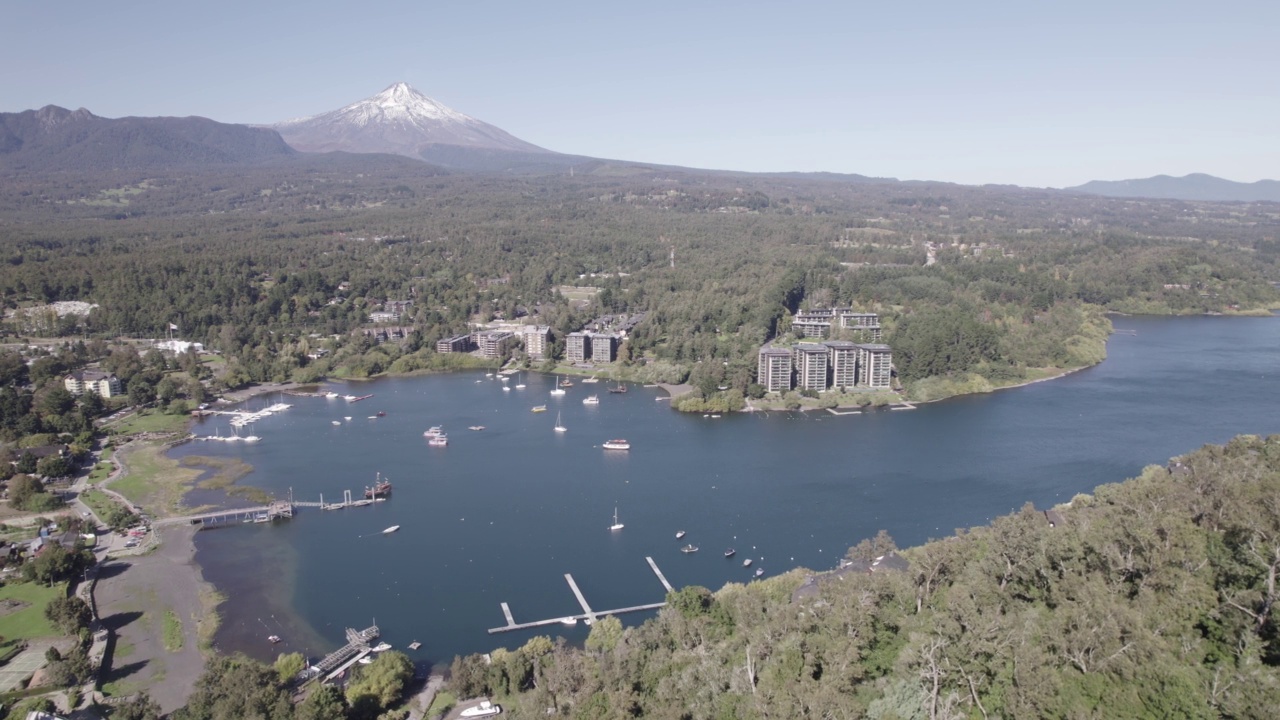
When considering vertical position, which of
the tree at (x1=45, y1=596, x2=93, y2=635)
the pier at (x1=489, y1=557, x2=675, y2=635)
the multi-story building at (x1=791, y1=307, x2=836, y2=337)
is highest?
the multi-story building at (x1=791, y1=307, x2=836, y2=337)

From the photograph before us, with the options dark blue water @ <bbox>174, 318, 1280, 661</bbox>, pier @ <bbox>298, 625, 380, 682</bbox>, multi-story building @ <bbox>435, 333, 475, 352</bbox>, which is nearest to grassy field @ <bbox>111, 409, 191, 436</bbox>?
dark blue water @ <bbox>174, 318, 1280, 661</bbox>

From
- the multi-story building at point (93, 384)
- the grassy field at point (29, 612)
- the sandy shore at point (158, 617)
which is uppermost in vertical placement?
the multi-story building at point (93, 384)

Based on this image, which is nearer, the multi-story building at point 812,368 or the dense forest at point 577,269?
the multi-story building at point 812,368

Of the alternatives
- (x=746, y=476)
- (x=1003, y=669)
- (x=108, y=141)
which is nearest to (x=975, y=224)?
(x=746, y=476)

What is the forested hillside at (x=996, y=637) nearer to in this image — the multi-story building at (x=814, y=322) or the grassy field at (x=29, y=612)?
the grassy field at (x=29, y=612)

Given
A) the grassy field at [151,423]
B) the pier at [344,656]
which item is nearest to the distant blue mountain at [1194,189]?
the grassy field at [151,423]

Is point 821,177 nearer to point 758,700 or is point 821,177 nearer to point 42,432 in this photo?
point 42,432

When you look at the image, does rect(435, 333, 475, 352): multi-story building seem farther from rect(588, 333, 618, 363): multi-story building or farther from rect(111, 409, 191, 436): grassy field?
rect(111, 409, 191, 436): grassy field
